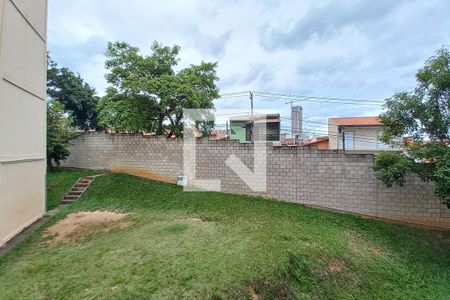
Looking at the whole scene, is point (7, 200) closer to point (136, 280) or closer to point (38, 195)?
point (38, 195)

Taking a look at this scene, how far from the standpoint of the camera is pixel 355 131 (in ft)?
47.8

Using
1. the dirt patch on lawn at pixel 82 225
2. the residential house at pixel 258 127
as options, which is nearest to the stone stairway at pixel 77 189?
the dirt patch on lawn at pixel 82 225

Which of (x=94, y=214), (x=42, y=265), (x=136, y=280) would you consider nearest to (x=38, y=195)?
(x=94, y=214)

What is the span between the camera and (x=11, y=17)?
5680mm

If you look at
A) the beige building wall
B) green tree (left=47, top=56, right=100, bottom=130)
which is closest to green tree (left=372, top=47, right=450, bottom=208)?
the beige building wall

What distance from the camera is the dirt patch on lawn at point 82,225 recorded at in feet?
19.3

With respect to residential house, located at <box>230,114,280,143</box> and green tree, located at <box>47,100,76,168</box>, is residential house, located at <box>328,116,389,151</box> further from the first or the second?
green tree, located at <box>47,100,76,168</box>

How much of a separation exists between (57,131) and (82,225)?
638cm

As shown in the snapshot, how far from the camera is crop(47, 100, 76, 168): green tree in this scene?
36.0ft

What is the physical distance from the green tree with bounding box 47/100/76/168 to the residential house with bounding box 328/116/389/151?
1270 centimetres

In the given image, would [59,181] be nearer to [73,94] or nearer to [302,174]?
[73,94]

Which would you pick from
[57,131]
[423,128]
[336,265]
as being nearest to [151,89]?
[57,131]

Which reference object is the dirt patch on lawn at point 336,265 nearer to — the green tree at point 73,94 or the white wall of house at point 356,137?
the white wall of house at point 356,137

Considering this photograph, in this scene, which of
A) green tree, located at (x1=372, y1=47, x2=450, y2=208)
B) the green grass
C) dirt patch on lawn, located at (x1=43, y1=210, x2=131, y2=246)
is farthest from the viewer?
the green grass
